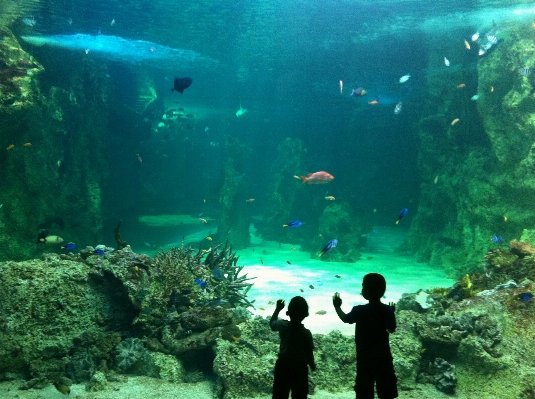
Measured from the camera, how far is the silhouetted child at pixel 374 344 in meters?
3.45

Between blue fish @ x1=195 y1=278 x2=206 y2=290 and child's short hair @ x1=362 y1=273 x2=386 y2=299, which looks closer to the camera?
child's short hair @ x1=362 y1=273 x2=386 y2=299

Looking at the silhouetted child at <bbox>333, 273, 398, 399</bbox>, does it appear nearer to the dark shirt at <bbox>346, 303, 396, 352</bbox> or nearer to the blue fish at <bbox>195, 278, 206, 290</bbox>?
the dark shirt at <bbox>346, 303, 396, 352</bbox>

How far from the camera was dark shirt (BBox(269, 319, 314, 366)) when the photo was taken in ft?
10.8

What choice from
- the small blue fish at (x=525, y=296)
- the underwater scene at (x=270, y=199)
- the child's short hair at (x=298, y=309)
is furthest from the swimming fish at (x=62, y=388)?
the small blue fish at (x=525, y=296)

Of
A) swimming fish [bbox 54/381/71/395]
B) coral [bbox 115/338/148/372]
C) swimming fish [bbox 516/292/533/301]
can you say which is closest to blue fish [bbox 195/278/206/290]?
coral [bbox 115/338/148/372]

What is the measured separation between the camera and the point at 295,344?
10.8ft

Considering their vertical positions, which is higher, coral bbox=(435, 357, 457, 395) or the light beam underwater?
the light beam underwater

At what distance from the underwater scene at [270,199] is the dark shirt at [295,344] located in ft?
0.18

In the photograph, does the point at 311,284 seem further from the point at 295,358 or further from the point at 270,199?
the point at 270,199

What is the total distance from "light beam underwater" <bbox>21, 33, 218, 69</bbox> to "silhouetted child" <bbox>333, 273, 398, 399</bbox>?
1816 cm

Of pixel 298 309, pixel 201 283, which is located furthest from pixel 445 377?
pixel 201 283

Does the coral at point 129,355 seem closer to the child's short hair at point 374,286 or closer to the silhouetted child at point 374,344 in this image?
the silhouetted child at point 374,344

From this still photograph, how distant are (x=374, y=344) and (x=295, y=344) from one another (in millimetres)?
743

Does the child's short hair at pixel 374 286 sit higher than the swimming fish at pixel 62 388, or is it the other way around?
the child's short hair at pixel 374 286
